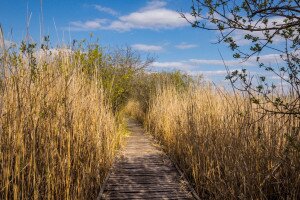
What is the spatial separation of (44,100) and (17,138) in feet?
1.81

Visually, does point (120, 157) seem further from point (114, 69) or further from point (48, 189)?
point (114, 69)

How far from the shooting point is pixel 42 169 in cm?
321

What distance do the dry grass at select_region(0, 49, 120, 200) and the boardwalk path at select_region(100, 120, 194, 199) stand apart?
1056 millimetres

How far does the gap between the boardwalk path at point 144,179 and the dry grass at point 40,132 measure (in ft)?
3.46

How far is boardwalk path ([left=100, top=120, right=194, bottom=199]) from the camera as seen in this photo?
497 centimetres

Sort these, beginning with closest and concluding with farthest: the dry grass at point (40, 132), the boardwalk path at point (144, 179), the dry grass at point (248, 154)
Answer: the dry grass at point (40, 132)
the dry grass at point (248, 154)
the boardwalk path at point (144, 179)

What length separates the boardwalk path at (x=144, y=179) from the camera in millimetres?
4973

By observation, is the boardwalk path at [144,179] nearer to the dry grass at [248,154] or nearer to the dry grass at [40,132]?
the dry grass at [248,154]

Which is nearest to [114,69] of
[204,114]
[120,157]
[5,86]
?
[120,157]

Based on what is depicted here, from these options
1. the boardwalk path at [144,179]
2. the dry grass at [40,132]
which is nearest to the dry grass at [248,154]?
the boardwalk path at [144,179]

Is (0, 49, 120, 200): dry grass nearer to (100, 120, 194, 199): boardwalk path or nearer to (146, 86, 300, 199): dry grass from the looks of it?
(100, 120, 194, 199): boardwalk path

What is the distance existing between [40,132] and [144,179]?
3.04 m

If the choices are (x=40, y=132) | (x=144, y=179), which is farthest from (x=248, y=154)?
(x=144, y=179)

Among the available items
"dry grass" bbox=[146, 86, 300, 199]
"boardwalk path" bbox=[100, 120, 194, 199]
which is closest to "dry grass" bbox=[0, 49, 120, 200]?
"boardwalk path" bbox=[100, 120, 194, 199]
